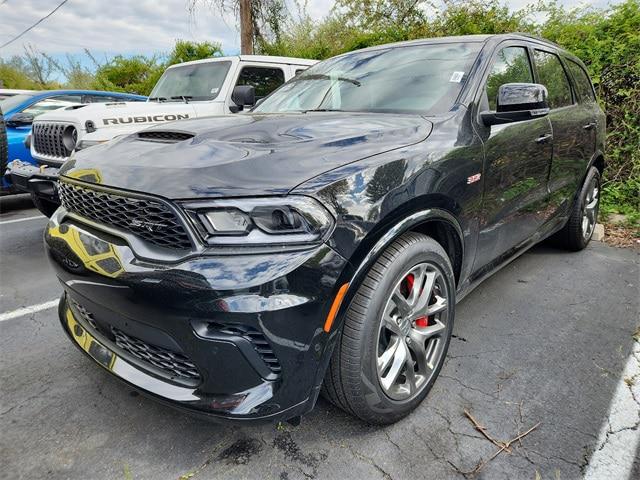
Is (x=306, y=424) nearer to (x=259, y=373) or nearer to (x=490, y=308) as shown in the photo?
(x=259, y=373)

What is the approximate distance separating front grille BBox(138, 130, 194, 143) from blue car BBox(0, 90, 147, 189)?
3754mm

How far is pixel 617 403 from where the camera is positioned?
6.93 ft

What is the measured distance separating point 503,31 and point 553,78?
5612 mm

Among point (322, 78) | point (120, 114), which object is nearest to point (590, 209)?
point (322, 78)

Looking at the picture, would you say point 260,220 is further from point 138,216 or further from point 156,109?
point 156,109

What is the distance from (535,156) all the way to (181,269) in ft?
7.77

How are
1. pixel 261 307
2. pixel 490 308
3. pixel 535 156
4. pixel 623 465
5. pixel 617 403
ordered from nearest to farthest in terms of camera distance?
pixel 261 307, pixel 623 465, pixel 617 403, pixel 535 156, pixel 490 308

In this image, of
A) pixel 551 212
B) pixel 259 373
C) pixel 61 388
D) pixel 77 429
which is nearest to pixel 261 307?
pixel 259 373

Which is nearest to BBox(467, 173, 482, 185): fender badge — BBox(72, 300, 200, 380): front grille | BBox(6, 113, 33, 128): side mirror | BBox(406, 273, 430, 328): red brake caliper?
BBox(406, 273, 430, 328): red brake caliper

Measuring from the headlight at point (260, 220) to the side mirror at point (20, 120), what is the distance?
18.8 feet

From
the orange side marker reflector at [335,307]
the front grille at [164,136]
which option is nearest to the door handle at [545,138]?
the orange side marker reflector at [335,307]

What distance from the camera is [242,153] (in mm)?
1644

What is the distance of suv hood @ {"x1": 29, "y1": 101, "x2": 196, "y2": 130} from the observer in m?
4.54

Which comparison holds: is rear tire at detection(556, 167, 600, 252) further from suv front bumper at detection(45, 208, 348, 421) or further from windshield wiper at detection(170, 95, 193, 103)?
windshield wiper at detection(170, 95, 193, 103)
